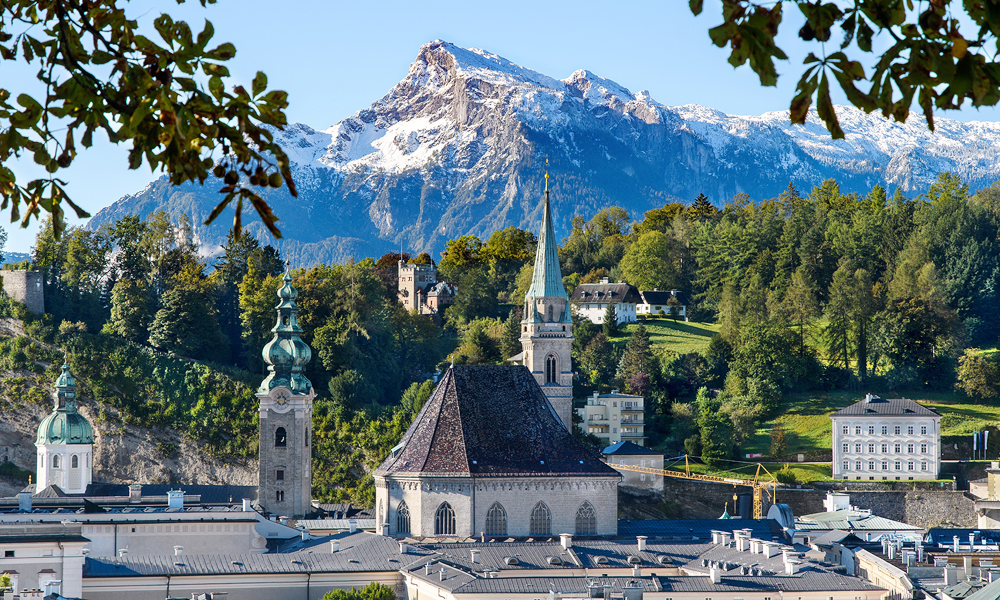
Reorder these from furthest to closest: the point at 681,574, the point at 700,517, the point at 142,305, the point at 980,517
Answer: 1. the point at 142,305
2. the point at 700,517
3. the point at 980,517
4. the point at 681,574

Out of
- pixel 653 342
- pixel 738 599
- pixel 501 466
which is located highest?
pixel 653 342

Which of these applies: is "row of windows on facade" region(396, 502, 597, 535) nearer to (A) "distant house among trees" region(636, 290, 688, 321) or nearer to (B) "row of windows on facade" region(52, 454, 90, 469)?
(B) "row of windows on facade" region(52, 454, 90, 469)

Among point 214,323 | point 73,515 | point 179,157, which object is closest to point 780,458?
point 214,323

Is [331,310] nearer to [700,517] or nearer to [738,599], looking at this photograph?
[700,517]

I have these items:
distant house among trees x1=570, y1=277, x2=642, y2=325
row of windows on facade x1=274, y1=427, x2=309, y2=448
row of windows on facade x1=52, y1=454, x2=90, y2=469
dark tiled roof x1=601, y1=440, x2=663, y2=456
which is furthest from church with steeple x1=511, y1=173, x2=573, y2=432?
distant house among trees x1=570, y1=277, x2=642, y2=325

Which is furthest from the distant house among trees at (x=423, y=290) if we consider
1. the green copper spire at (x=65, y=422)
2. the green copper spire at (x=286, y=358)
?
the green copper spire at (x=286, y=358)

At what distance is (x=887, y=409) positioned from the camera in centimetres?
8262

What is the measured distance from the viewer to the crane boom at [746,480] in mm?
78000

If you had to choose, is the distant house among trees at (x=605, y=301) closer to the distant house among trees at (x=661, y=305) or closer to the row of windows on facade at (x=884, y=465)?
the distant house among trees at (x=661, y=305)

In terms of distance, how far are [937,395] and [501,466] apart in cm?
4273

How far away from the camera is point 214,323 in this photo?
8844 cm

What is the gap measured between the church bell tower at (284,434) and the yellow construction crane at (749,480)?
1911 centimetres

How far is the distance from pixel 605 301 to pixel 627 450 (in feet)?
98.1

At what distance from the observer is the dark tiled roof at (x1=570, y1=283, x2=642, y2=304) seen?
109562mm
